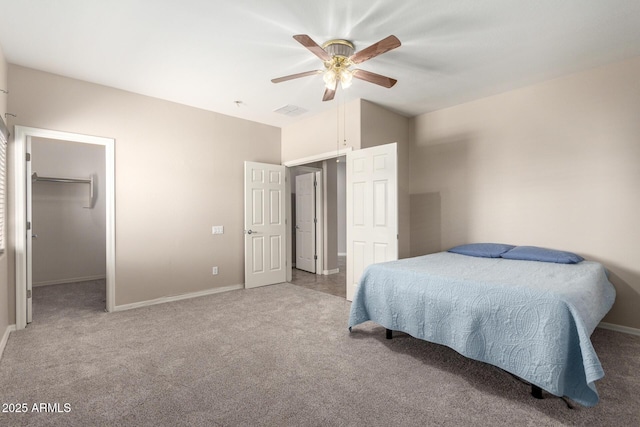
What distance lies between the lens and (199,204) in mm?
4492

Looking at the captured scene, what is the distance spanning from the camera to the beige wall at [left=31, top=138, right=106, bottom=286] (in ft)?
17.1

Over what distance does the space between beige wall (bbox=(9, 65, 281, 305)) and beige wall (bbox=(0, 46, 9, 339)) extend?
8.1 inches

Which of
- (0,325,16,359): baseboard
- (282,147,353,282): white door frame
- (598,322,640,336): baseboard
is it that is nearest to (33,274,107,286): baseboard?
(0,325,16,359): baseboard

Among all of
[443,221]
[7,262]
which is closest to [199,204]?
[7,262]

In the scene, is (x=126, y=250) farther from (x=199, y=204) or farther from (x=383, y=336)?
(x=383, y=336)

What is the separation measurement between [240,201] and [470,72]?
3.53 m

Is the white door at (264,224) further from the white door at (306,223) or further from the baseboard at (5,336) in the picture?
the baseboard at (5,336)

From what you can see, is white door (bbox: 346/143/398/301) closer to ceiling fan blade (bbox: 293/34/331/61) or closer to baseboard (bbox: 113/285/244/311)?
ceiling fan blade (bbox: 293/34/331/61)

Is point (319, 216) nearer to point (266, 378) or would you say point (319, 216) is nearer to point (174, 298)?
point (174, 298)

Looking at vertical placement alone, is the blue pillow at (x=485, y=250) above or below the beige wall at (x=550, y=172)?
below

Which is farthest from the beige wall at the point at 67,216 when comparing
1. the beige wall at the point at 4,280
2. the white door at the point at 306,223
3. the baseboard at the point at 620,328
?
the baseboard at the point at 620,328

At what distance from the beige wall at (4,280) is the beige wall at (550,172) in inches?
190

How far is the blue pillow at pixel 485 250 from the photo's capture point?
11.4ft

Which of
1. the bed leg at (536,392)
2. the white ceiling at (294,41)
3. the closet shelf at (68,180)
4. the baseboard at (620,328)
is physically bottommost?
the baseboard at (620,328)
